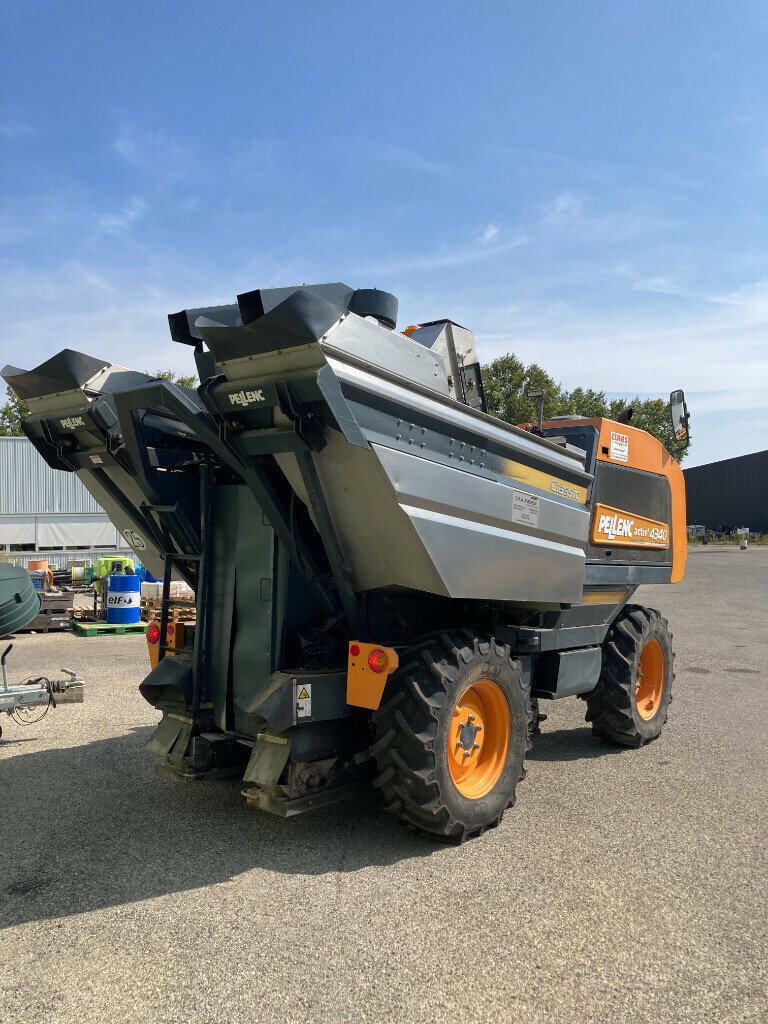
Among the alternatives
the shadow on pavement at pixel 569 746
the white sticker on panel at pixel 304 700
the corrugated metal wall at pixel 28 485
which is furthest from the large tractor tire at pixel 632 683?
the corrugated metal wall at pixel 28 485

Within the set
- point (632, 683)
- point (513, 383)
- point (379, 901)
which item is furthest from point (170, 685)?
point (513, 383)

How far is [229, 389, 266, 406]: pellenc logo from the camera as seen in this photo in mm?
3778

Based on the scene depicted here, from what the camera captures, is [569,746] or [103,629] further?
[103,629]

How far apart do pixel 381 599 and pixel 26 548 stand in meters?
18.4

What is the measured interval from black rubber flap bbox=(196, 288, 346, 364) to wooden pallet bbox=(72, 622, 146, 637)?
9.90m

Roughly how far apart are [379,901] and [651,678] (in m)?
3.97

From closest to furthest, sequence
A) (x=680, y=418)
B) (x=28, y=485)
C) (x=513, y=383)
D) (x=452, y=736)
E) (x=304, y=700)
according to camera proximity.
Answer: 1. (x=304, y=700)
2. (x=452, y=736)
3. (x=680, y=418)
4. (x=28, y=485)
5. (x=513, y=383)

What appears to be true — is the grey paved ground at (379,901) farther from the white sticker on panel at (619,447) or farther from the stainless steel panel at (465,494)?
the white sticker on panel at (619,447)

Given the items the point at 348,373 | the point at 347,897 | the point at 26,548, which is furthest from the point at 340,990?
the point at 26,548

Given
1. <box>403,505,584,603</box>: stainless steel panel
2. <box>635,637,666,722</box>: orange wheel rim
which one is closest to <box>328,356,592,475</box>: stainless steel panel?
<box>403,505,584,603</box>: stainless steel panel

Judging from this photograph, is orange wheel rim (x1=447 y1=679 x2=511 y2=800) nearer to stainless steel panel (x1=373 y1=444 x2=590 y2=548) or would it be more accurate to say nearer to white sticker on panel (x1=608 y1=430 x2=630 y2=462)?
stainless steel panel (x1=373 y1=444 x2=590 y2=548)

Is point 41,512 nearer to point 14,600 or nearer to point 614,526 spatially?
point 14,600

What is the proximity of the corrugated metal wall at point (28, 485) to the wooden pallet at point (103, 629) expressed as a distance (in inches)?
340

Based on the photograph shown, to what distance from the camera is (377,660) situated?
13.8 feet
